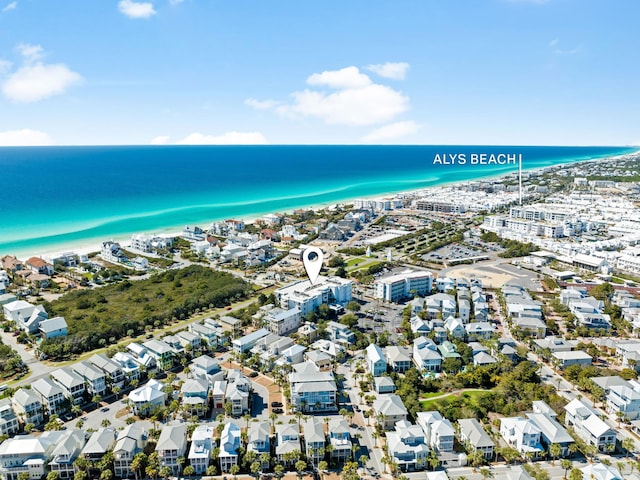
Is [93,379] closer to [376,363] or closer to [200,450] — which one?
[200,450]

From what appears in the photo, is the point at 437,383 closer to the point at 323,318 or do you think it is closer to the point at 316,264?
the point at 323,318

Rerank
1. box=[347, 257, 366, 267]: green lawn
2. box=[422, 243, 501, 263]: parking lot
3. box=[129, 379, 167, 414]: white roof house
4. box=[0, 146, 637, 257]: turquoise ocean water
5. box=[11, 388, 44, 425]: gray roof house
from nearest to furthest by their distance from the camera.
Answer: box=[11, 388, 44, 425]: gray roof house < box=[129, 379, 167, 414]: white roof house < box=[347, 257, 366, 267]: green lawn < box=[422, 243, 501, 263]: parking lot < box=[0, 146, 637, 257]: turquoise ocean water

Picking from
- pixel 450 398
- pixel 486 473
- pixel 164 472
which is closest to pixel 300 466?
pixel 164 472

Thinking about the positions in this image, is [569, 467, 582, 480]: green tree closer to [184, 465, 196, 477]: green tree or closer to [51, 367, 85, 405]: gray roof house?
[184, 465, 196, 477]: green tree

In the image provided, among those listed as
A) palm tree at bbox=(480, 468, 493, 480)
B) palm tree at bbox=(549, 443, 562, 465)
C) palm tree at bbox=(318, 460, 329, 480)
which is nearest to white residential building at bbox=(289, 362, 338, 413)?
palm tree at bbox=(318, 460, 329, 480)

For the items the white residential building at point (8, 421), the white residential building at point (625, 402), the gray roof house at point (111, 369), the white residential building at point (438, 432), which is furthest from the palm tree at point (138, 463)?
the white residential building at point (625, 402)

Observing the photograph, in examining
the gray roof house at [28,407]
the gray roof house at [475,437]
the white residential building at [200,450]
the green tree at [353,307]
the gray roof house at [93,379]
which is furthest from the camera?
the green tree at [353,307]

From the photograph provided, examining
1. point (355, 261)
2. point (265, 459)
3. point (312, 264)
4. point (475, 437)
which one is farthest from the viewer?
point (355, 261)

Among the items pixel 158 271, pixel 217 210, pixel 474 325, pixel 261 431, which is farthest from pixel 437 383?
pixel 217 210

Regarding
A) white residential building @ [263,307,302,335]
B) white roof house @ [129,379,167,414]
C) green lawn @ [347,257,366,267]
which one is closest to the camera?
white roof house @ [129,379,167,414]

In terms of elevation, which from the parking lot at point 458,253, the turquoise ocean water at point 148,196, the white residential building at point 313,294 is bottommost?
the parking lot at point 458,253

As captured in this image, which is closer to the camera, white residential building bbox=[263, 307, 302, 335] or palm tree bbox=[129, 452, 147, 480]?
palm tree bbox=[129, 452, 147, 480]

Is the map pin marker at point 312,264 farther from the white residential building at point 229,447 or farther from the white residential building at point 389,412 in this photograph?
the white residential building at point 229,447
